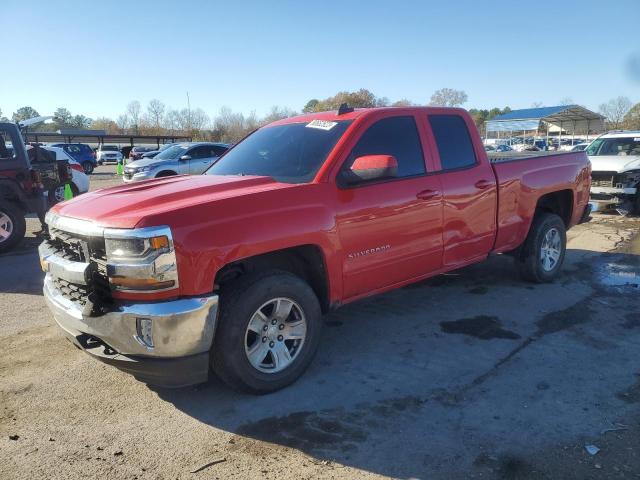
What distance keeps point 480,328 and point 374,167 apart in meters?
2.00

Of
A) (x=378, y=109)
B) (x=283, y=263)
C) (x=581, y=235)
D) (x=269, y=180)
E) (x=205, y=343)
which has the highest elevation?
(x=378, y=109)

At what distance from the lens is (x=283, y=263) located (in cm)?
388

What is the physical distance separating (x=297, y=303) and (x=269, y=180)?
3.15 ft

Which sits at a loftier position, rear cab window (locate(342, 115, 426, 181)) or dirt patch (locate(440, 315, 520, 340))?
rear cab window (locate(342, 115, 426, 181))

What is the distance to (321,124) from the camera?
4.46m

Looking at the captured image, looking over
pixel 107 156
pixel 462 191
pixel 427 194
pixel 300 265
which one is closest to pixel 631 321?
pixel 462 191

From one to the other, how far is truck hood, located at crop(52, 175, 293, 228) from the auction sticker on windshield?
0.77m

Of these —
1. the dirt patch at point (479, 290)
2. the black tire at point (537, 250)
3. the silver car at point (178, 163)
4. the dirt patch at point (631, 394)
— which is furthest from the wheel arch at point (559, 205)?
the silver car at point (178, 163)

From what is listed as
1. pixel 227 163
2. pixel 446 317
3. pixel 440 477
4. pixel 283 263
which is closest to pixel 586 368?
pixel 446 317

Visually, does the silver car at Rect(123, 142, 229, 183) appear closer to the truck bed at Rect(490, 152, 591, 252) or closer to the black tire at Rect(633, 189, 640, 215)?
the black tire at Rect(633, 189, 640, 215)

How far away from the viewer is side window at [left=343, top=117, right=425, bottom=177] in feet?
13.9

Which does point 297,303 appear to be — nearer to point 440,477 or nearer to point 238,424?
point 238,424

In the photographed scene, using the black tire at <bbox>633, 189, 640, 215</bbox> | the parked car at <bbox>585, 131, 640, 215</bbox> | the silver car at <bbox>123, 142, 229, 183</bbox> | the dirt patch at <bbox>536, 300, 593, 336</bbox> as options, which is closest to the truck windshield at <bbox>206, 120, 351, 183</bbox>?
the dirt patch at <bbox>536, 300, 593, 336</bbox>

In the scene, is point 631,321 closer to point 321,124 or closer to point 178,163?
point 321,124
